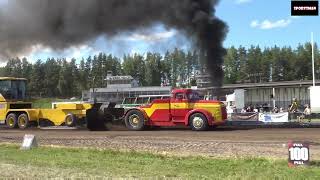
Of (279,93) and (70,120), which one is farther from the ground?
(279,93)

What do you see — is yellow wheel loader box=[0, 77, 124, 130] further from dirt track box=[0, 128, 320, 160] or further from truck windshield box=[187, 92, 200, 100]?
dirt track box=[0, 128, 320, 160]

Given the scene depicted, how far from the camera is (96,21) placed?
26375mm

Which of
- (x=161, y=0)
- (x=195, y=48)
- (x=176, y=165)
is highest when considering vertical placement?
(x=161, y=0)

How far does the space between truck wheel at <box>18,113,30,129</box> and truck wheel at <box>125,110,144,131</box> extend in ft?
22.3

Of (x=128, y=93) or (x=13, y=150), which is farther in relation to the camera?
(x=128, y=93)

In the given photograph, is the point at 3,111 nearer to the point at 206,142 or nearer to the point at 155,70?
the point at 206,142

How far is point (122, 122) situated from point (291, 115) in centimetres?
1440

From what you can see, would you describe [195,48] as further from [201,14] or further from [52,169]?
[52,169]

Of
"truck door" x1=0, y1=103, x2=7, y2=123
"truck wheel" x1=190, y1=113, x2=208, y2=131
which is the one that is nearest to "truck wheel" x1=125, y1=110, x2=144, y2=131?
"truck wheel" x1=190, y1=113, x2=208, y2=131

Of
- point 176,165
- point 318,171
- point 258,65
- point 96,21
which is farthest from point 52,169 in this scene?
point 258,65

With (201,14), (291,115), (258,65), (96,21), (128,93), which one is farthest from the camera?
(258,65)

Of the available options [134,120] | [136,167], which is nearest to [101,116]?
[134,120]

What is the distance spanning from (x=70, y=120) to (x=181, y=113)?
6.82 m

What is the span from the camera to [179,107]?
25609 mm
